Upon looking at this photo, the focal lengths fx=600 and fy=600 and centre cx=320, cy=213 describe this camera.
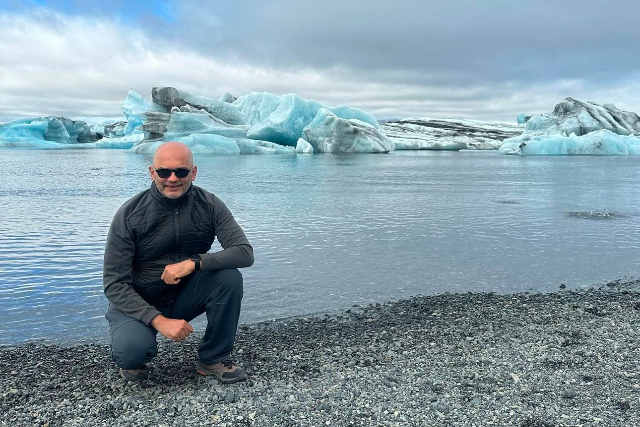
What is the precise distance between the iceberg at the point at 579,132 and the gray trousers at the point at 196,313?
64358 mm

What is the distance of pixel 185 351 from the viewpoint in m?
5.43

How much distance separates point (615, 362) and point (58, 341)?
17.1ft

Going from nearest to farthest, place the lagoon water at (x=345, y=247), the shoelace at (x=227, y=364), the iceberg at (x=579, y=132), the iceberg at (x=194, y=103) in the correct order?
the shoelace at (x=227, y=364)
the lagoon water at (x=345, y=247)
the iceberg at (x=194, y=103)
the iceberg at (x=579, y=132)

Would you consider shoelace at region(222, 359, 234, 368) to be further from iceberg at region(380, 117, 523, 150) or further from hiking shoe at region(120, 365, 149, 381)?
iceberg at region(380, 117, 523, 150)

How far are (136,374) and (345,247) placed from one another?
7.17 metres

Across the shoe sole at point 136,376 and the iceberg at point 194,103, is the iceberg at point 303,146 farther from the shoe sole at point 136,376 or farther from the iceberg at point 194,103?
the shoe sole at point 136,376

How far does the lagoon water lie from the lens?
25.0 feet

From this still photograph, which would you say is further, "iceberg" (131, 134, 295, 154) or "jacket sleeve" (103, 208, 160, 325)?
"iceberg" (131, 134, 295, 154)

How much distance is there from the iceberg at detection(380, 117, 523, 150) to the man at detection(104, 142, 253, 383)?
77.6 metres

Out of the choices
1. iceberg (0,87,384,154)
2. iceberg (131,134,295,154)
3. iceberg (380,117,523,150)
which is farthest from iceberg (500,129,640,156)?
iceberg (131,134,295,154)

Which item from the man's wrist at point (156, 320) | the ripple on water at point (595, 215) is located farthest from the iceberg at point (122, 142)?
the man's wrist at point (156, 320)

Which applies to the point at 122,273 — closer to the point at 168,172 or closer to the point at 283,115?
the point at 168,172

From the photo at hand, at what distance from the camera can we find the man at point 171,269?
430cm

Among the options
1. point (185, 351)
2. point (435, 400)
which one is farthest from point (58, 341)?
point (435, 400)
